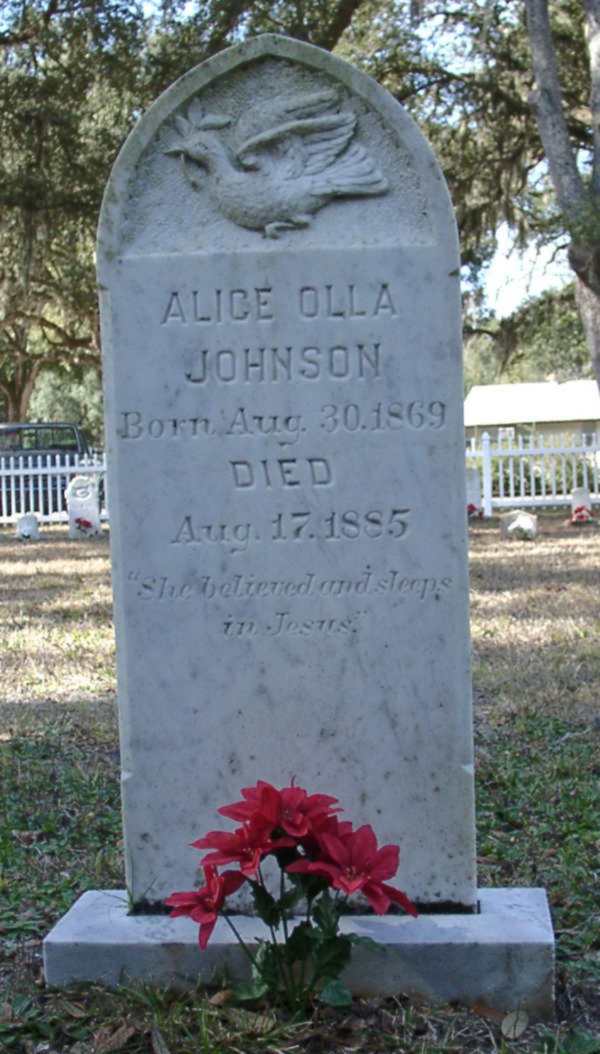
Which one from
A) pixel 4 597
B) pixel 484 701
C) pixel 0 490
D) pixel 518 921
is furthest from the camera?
pixel 0 490

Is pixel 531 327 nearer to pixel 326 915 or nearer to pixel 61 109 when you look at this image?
pixel 61 109

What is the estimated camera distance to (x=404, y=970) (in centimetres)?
302

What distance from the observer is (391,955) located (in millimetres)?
3021

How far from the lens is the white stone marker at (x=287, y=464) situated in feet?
10.5

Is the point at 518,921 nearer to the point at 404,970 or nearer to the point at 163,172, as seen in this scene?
the point at 404,970

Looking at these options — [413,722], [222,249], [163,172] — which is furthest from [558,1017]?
[163,172]

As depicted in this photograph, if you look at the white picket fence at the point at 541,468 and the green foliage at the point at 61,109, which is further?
the white picket fence at the point at 541,468

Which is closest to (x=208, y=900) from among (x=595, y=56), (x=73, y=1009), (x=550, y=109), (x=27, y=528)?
(x=73, y=1009)

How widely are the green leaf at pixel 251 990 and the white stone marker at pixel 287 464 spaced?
1.43 ft

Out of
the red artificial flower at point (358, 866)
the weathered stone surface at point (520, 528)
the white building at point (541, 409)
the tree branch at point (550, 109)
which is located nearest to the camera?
the red artificial flower at point (358, 866)

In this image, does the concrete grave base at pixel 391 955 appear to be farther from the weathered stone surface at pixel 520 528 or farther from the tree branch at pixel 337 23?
the tree branch at pixel 337 23

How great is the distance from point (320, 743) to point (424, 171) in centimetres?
153

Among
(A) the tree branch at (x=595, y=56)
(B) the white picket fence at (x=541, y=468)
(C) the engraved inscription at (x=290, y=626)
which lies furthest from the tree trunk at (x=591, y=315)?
(C) the engraved inscription at (x=290, y=626)

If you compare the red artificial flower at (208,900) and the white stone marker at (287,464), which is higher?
the white stone marker at (287,464)
